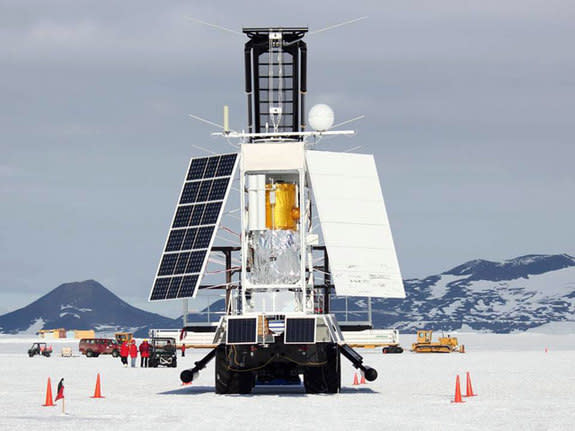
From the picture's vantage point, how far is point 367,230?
141ft

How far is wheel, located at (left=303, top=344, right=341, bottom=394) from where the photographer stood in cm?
3956

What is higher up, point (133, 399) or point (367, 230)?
point (367, 230)

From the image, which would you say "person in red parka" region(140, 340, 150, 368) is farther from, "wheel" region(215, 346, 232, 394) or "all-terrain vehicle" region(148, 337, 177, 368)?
"wheel" region(215, 346, 232, 394)

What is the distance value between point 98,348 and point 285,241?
65.6m

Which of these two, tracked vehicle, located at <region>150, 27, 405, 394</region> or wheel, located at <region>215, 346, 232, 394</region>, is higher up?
tracked vehicle, located at <region>150, 27, 405, 394</region>

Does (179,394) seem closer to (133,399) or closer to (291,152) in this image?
(133,399)

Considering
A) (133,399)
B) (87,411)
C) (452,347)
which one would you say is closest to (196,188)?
(133,399)

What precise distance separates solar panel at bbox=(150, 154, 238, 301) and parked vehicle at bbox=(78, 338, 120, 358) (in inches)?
2421

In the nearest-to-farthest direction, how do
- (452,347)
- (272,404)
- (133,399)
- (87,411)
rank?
(87,411) → (272,404) → (133,399) → (452,347)

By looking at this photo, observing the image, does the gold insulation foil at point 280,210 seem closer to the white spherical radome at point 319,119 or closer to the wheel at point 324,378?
the white spherical radome at point 319,119

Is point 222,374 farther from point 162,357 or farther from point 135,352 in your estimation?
point 162,357

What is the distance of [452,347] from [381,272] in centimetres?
7668

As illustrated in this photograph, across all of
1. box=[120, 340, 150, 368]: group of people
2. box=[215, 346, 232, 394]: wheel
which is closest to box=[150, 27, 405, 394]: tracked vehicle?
box=[215, 346, 232, 394]: wheel

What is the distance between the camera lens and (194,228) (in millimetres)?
42156
